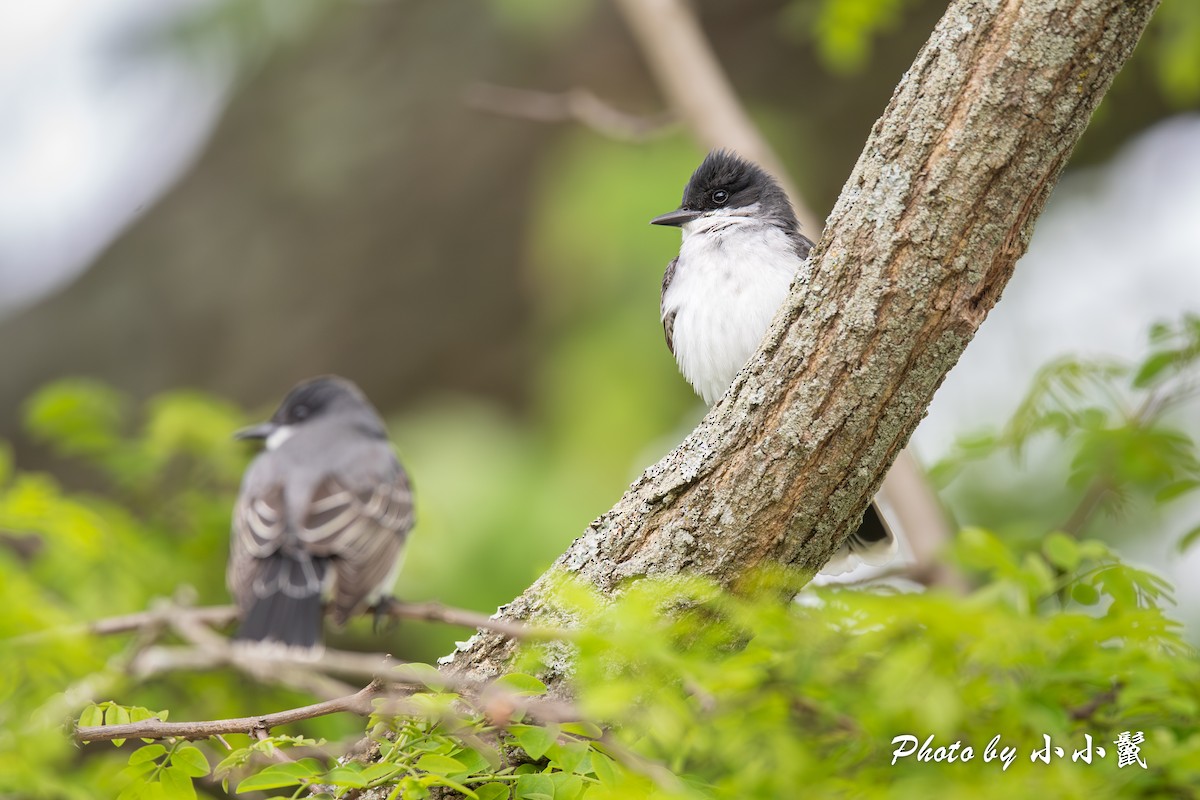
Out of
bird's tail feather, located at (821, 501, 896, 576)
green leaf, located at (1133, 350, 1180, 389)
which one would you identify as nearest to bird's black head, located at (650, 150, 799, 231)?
bird's tail feather, located at (821, 501, 896, 576)

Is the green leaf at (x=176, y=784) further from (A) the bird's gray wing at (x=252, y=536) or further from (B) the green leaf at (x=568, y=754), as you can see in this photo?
(A) the bird's gray wing at (x=252, y=536)

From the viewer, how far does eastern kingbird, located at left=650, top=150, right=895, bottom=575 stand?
150 inches

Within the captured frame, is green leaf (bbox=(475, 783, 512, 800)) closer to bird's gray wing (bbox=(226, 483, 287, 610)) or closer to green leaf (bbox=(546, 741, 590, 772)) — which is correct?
green leaf (bbox=(546, 741, 590, 772))

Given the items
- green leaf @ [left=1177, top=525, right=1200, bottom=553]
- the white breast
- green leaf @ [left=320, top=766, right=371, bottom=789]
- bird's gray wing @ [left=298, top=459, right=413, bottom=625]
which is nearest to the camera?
green leaf @ [left=320, top=766, right=371, bottom=789]

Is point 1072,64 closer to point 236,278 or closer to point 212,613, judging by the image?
point 212,613

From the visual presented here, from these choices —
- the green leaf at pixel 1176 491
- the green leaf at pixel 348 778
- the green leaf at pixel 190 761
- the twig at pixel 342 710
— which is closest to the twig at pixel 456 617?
the twig at pixel 342 710

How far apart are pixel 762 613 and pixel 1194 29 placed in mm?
3856

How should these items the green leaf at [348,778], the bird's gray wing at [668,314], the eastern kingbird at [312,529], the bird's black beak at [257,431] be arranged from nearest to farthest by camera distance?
the green leaf at [348,778], the bird's gray wing at [668,314], the eastern kingbird at [312,529], the bird's black beak at [257,431]

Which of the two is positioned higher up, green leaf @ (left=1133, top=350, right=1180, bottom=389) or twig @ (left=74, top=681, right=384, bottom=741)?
twig @ (left=74, top=681, right=384, bottom=741)

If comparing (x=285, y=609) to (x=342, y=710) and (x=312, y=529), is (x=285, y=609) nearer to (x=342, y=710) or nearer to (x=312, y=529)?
(x=312, y=529)

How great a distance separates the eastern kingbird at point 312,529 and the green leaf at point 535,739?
315cm

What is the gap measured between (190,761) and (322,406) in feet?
14.1

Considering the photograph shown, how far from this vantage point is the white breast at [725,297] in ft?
12.4

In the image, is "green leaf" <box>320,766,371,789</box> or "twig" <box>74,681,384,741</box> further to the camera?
"twig" <box>74,681,384,741</box>
